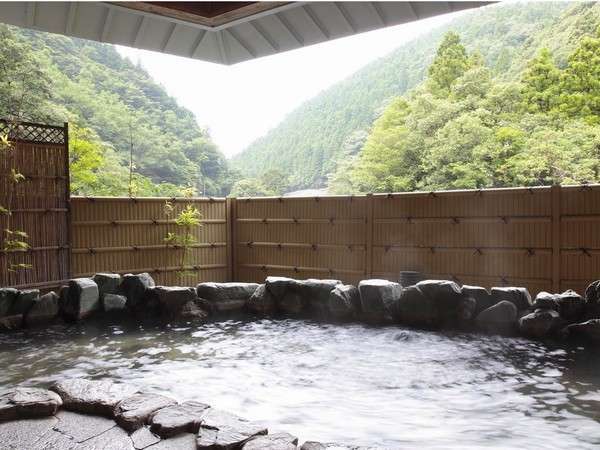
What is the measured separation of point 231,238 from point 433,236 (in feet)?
13.4

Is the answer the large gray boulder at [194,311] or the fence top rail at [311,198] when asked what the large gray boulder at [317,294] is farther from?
the fence top rail at [311,198]

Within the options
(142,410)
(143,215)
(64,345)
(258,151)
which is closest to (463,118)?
(143,215)

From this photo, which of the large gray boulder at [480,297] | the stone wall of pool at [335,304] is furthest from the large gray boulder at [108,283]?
the large gray boulder at [480,297]

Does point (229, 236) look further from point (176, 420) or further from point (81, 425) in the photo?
point (176, 420)

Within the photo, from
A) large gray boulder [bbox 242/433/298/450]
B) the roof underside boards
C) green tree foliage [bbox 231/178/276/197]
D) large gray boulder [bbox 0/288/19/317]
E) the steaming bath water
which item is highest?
green tree foliage [bbox 231/178/276/197]

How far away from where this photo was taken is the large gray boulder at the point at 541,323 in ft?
15.7

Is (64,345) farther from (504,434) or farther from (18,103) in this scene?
(18,103)

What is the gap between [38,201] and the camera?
7.26 meters

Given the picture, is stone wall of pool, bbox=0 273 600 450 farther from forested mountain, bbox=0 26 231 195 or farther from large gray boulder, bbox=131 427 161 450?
forested mountain, bbox=0 26 231 195

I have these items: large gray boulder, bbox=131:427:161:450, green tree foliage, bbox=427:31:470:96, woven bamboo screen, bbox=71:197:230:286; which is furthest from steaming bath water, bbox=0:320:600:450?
green tree foliage, bbox=427:31:470:96

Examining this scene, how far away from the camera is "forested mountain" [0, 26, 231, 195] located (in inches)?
661

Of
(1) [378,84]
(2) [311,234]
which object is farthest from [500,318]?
(1) [378,84]

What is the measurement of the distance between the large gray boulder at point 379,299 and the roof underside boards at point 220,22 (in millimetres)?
2693

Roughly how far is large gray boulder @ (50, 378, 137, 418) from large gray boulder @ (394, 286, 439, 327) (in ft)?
10.4
